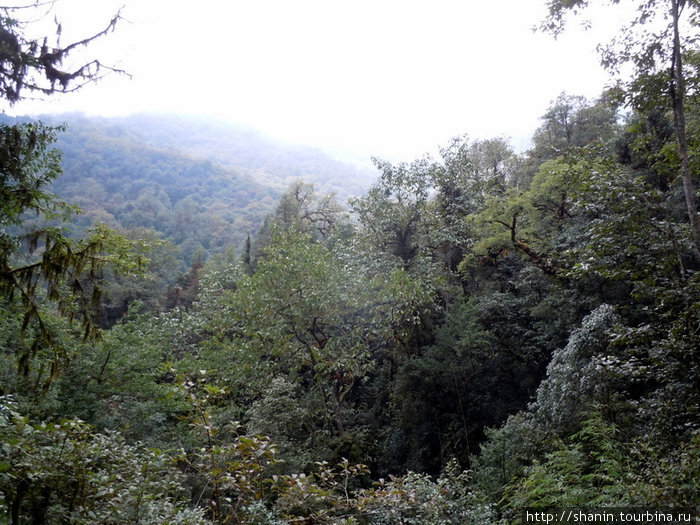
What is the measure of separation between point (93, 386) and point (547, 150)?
1914 cm

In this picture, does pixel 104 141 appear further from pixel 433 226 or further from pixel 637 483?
pixel 637 483

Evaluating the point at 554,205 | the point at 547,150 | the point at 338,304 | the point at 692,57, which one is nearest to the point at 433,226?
the point at 554,205

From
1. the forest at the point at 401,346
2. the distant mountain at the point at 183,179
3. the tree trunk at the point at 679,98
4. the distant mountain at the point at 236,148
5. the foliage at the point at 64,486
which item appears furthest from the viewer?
the distant mountain at the point at 236,148

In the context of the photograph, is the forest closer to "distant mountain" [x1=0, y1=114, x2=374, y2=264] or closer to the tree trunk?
the tree trunk

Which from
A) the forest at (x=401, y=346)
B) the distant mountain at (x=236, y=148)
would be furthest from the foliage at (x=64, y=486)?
the distant mountain at (x=236, y=148)

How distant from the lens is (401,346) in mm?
13641

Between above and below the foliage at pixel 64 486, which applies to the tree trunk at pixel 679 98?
above

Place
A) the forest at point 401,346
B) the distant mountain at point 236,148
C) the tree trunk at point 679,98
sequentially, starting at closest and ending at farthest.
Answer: the forest at point 401,346, the tree trunk at point 679,98, the distant mountain at point 236,148

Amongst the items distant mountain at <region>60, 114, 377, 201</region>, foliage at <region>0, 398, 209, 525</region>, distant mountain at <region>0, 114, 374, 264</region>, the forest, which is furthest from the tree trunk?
distant mountain at <region>60, 114, 377, 201</region>

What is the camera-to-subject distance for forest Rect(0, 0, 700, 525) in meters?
3.76

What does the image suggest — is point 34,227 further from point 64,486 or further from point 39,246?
point 64,486

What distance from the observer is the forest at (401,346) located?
12.3ft

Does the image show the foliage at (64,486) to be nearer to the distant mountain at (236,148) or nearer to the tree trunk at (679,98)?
the tree trunk at (679,98)

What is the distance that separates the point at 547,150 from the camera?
60.9 feet
